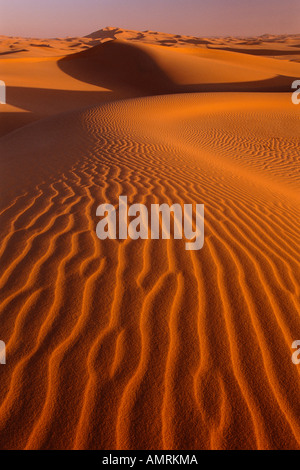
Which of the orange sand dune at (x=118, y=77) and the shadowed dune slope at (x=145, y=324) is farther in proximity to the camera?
the orange sand dune at (x=118, y=77)

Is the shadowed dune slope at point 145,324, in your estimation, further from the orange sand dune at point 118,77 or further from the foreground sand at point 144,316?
the orange sand dune at point 118,77

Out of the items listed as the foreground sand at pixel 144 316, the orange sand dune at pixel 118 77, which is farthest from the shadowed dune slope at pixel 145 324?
the orange sand dune at pixel 118 77

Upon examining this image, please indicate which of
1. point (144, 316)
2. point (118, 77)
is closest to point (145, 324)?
point (144, 316)

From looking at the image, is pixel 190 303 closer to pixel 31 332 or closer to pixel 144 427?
pixel 144 427

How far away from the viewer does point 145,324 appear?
240 cm

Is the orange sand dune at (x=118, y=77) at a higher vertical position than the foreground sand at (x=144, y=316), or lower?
higher

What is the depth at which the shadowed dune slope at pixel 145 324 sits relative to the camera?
1797mm

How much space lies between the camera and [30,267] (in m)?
2.94

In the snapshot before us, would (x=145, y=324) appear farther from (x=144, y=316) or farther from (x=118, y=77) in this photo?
(x=118, y=77)

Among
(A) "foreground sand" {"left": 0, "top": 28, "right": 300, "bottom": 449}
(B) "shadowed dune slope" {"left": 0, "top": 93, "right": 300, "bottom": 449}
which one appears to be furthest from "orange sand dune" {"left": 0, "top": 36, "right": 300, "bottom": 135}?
(B) "shadowed dune slope" {"left": 0, "top": 93, "right": 300, "bottom": 449}

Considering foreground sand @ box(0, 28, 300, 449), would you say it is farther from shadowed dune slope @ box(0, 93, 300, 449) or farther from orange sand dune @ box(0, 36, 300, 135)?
orange sand dune @ box(0, 36, 300, 135)

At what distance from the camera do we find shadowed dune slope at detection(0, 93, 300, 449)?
5.90 ft
